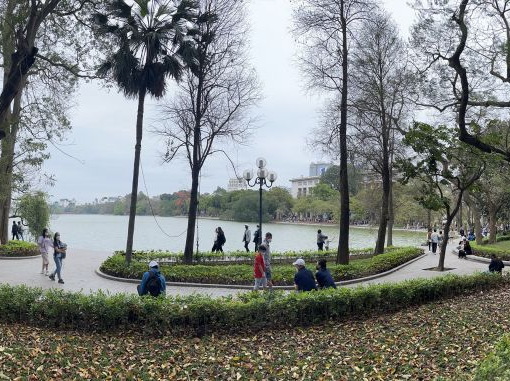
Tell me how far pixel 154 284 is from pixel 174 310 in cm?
91

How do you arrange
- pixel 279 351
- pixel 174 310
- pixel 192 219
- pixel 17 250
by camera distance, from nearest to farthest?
pixel 279 351
pixel 174 310
pixel 192 219
pixel 17 250

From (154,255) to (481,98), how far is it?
1414 centimetres

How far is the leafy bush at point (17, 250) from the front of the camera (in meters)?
22.2

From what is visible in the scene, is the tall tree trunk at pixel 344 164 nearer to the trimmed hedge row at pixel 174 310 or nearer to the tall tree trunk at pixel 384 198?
the tall tree trunk at pixel 384 198

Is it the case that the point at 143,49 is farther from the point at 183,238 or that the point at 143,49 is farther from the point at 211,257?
the point at 183,238

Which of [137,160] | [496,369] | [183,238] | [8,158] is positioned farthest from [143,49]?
[183,238]

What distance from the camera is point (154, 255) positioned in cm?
2231

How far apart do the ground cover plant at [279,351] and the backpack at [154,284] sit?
874 mm

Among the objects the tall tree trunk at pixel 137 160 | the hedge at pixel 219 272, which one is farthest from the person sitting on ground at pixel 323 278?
the tall tree trunk at pixel 137 160

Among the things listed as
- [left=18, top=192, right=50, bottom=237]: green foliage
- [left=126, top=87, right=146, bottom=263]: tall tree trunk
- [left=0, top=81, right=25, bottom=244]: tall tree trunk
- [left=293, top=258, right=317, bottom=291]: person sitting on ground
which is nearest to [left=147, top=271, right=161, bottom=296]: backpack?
[left=293, top=258, right=317, bottom=291]: person sitting on ground

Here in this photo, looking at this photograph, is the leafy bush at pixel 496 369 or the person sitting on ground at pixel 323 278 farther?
the person sitting on ground at pixel 323 278

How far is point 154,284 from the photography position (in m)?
10.1

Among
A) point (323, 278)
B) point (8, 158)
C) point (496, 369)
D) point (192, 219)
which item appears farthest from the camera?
point (8, 158)

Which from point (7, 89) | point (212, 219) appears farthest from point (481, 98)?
point (212, 219)
